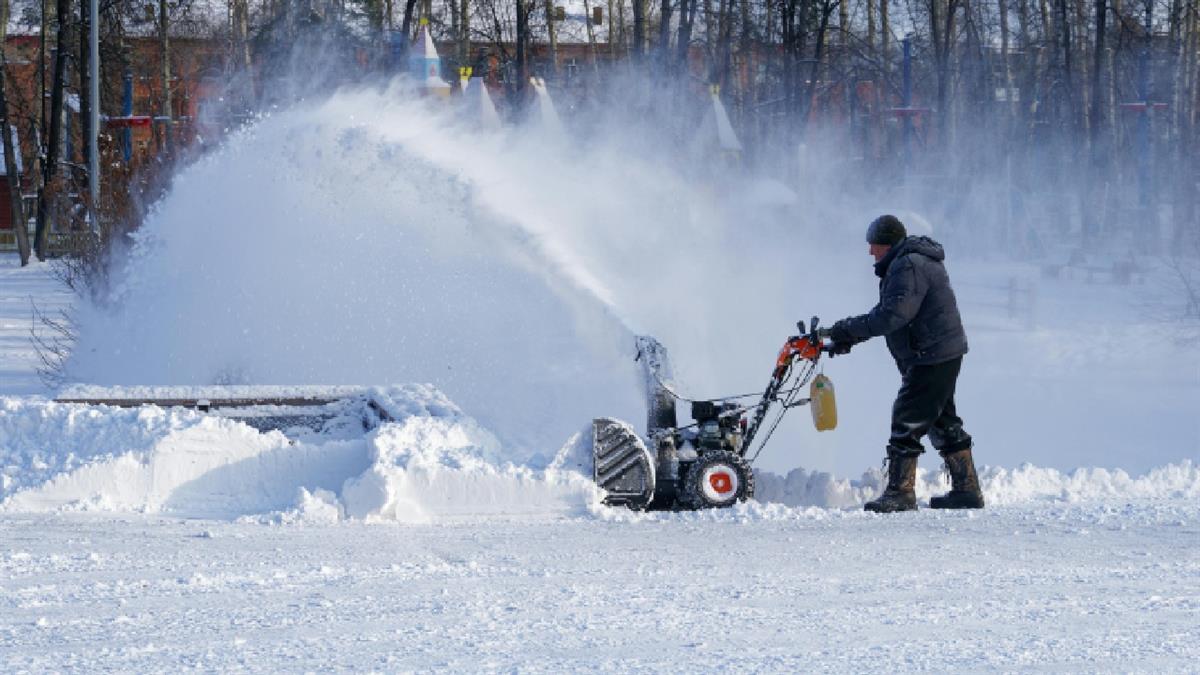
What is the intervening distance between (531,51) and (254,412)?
41.8 meters

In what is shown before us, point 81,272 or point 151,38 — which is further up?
point 151,38

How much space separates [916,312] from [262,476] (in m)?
3.40

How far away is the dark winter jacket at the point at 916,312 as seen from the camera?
8062 millimetres

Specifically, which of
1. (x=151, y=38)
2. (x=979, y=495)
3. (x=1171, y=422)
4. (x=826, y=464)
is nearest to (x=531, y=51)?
(x=151, y=38)

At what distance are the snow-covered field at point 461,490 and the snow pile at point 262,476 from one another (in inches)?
0.6

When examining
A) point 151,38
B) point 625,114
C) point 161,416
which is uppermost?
point 151,38

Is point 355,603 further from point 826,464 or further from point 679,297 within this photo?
point 679,297

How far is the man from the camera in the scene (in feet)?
26.6

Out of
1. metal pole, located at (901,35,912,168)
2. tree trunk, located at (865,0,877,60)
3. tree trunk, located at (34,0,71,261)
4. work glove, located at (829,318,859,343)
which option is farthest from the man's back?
tree trunk, located at (865,0,877,60)

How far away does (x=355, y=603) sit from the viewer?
5.94 metres

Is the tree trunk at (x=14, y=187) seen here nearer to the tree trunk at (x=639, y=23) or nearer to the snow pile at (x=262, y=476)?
the tree trunk at (x=639, y=23)

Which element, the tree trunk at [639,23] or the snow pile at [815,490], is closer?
the snow pile at [815,490]

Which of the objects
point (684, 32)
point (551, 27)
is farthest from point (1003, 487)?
point (551, 27)

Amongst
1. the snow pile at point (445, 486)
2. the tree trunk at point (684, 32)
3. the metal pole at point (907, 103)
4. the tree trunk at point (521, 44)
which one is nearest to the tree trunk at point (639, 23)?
the tree trunk at point (684, 32)
